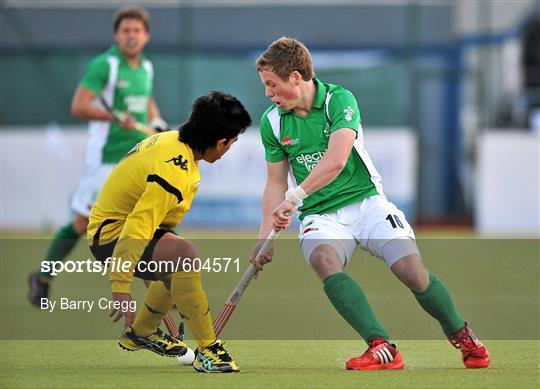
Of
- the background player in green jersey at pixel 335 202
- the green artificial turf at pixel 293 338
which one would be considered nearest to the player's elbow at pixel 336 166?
the background player in green jersey at pixel 335 202

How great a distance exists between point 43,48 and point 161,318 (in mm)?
13200

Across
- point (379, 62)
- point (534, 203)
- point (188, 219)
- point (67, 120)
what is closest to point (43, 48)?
point (67, 120)

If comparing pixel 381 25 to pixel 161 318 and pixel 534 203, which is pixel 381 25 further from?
pixel 161 318

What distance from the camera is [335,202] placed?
21.0ft

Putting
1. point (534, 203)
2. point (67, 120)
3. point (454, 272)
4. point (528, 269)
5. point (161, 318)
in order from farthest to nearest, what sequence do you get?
point (67, 120) < point (534, 203) < point (454, 272) < point (528, 269) < point (161, 318)

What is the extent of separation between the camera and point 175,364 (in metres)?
6.36

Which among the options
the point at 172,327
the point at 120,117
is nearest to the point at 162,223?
the point at 172,327

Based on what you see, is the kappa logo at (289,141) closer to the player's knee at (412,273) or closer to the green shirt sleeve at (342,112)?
the green shirt sleeve at (342,112)

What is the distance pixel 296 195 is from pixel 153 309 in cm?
87

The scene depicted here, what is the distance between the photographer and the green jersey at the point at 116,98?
30.3 feet

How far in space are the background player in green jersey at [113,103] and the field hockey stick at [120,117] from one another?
0.05 ft

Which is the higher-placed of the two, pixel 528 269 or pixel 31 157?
pixel 528 269

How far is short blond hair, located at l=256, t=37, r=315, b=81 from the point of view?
6227mm

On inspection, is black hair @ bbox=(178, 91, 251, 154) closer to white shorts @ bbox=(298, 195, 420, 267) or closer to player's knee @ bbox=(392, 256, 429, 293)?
white shorts @ bbox=(298, 195, 420, 267)
